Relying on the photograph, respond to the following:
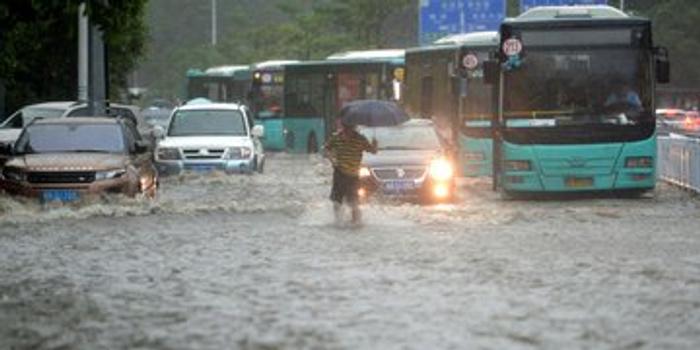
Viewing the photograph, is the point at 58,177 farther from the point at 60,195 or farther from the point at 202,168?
the point at 202,168

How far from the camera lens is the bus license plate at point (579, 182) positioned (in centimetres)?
2317

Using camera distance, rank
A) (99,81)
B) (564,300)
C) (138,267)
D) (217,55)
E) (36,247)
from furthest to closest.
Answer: (217,55)
(99,81)
(36,247)
(138,267)
(564,300)

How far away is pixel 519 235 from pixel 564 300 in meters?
6.06

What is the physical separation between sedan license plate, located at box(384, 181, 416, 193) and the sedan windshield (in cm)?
99

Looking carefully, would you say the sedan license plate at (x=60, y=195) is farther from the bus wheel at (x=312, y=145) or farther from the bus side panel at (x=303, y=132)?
the bus wheel at (x=312, y=145)

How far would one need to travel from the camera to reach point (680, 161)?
27250mm

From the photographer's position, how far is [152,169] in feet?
73.9

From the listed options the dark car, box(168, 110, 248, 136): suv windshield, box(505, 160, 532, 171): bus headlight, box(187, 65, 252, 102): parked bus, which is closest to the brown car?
the dark car

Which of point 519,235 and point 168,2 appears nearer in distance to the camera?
point 519,235

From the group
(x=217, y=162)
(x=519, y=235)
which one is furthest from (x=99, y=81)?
(x=519, y=235)

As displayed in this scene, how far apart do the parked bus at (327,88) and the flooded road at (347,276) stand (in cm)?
1665

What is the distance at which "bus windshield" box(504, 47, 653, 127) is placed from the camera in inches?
909

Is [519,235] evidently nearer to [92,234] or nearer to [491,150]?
[92,234]

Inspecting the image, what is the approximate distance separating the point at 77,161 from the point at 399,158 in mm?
5816
